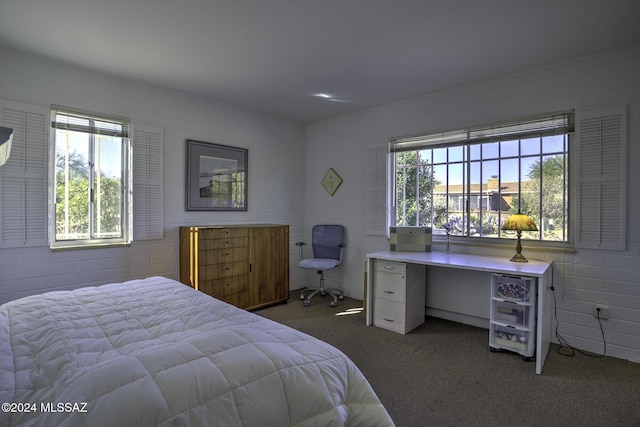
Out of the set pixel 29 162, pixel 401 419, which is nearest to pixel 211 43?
pixel 29 162

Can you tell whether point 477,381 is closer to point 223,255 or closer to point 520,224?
point 520,224

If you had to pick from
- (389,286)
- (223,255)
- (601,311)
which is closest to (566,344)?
(601,311)

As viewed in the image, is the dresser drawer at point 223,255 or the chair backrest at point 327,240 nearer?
the dresser drawer at point 223,255

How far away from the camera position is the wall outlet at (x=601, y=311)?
2.86 meters

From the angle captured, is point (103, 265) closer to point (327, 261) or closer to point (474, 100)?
point (327, 261)

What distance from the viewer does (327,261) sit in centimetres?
448

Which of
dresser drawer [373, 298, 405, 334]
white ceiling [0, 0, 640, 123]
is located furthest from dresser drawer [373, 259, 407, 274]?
white ceiling [0, 0, 640, 123]

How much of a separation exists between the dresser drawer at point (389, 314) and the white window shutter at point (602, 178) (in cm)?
179

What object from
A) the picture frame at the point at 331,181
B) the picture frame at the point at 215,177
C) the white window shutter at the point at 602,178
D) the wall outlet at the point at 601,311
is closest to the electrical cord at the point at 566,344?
the wall outlet at the point at 601,311

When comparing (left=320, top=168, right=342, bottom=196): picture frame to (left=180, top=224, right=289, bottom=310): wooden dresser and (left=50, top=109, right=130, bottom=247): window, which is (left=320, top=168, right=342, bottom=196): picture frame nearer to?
(left=180, top=224, right=289, bottom=310): wooden dresser

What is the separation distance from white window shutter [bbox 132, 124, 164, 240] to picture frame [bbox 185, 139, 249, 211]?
35 centimetres

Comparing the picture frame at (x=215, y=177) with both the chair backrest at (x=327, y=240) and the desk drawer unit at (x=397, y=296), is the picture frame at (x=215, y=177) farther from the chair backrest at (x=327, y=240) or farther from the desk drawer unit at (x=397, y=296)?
the desk drawer unit at (x=397, y=296)

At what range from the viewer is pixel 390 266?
11.4 ft

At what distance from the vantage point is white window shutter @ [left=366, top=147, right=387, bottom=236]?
4348 millimetres
